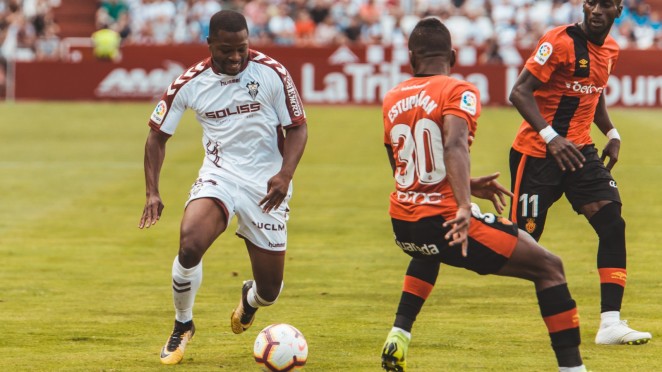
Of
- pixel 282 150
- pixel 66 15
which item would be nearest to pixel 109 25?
pixel 66 15

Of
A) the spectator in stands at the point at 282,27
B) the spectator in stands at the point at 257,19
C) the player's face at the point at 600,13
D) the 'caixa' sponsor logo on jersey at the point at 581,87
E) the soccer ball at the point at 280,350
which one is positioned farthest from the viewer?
the spectator in stands at the point at 257,19

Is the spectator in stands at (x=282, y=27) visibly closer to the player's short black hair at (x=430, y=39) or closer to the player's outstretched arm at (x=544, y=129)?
the player's outstretched arm at (x=544, y=129)

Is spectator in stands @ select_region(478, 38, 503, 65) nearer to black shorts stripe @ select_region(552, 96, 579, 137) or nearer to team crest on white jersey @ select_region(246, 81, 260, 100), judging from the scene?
black shorts stripe @ select_region(552, 96, 579, 137)

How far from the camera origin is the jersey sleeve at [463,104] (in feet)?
23.7

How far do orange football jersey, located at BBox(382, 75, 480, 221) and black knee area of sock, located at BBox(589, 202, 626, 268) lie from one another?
211cm

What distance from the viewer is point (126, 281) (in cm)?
1185

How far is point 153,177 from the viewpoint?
876 cm

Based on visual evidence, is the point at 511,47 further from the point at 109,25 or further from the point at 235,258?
the point at 235,258

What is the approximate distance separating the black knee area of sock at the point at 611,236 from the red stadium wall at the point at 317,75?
24.7 metres

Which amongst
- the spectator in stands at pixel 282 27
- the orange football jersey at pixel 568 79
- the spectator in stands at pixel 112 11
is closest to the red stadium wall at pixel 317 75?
the spectator in stands at pixel 282 27

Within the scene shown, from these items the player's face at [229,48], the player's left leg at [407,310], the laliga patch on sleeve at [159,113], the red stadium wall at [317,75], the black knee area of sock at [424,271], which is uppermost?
the player's face at [229,48]

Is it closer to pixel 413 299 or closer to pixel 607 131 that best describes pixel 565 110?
pixel 607 131

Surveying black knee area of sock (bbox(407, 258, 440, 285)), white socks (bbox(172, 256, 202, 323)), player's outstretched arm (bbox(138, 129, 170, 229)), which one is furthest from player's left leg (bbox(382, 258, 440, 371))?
player's outstretched arm (bbox(138, 129, 170, 229))

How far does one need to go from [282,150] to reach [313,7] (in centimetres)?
3080
